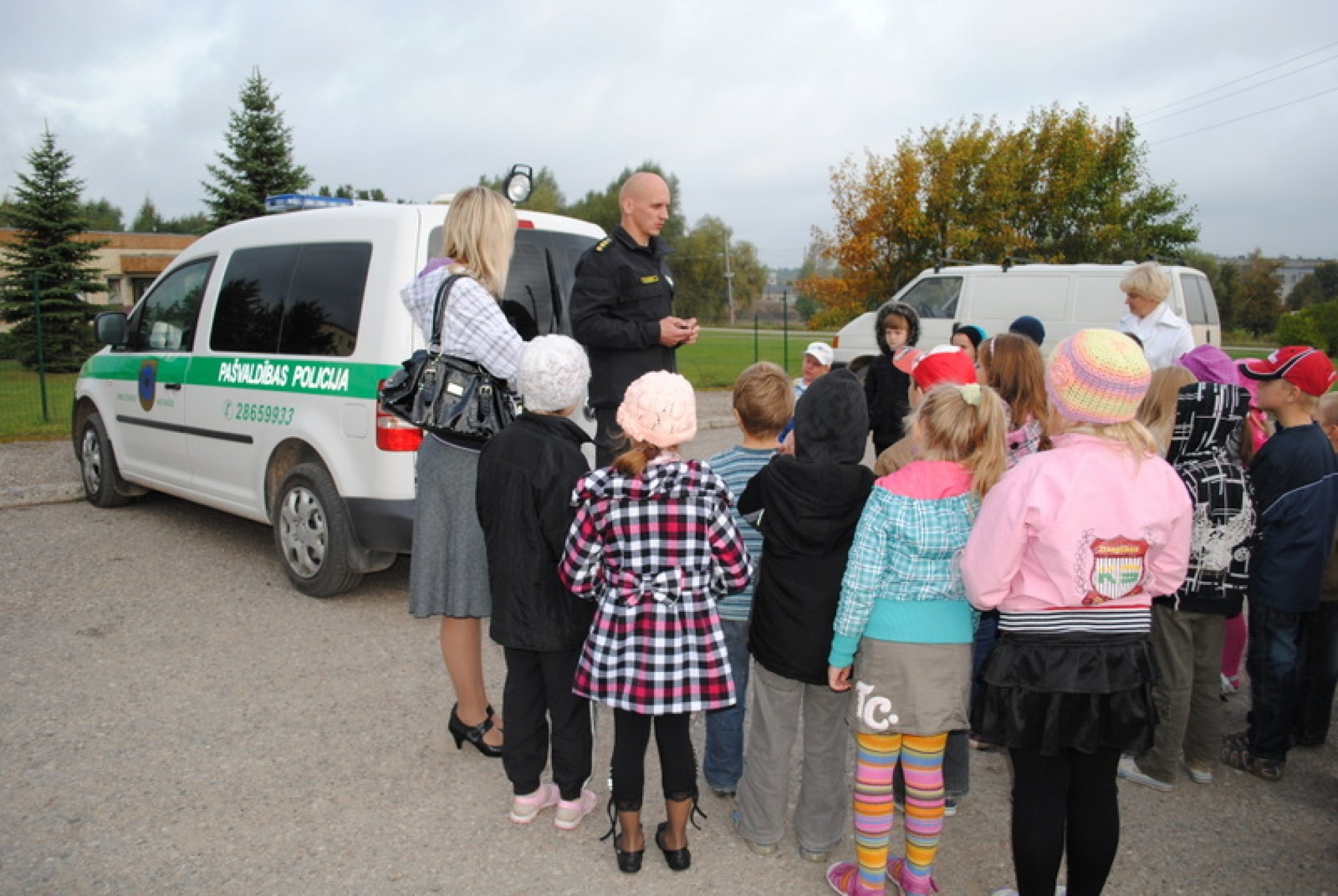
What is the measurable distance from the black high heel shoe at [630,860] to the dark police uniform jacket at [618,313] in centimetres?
204

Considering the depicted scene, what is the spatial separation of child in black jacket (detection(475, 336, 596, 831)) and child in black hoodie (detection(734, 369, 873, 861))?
581 millimetres

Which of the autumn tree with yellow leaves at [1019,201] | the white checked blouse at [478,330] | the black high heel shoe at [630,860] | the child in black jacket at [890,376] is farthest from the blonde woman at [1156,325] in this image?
the autumn tree with yellow leaves at [1019,201]

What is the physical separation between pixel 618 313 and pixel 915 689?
2.31m

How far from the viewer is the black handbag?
3613 millimetres

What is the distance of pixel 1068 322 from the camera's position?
13719 millimetres

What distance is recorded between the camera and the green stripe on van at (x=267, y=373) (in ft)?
16.4

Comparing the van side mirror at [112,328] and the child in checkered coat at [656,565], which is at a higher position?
the van side mirror at [112,328]

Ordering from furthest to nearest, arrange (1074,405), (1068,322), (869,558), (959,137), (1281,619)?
(959,137)
(1068,322)
(1281,619)
(869,558)
(1074,405)

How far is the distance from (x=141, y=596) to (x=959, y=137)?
74.1ft

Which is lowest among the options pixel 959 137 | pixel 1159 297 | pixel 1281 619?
pixel 1281 619

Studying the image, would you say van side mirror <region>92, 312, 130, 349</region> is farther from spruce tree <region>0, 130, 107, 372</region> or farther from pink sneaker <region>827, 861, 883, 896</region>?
spruce tree <region>0, 130, 107, 372</region>

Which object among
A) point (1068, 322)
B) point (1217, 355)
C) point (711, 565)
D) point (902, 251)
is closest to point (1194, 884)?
point (711, 565)

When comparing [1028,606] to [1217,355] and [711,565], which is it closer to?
[711,565]

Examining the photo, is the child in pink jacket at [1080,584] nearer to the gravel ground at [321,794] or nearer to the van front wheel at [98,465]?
the gravel ground at [321,794]
